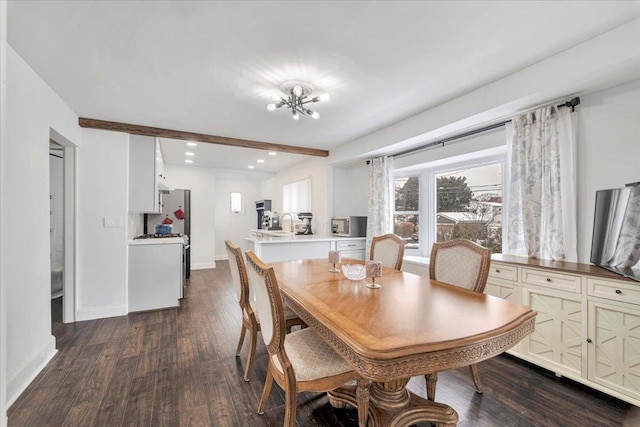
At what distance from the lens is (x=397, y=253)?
2680mm

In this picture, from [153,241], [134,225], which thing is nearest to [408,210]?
[153,241]

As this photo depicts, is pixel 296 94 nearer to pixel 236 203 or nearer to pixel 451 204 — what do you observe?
pixel 451 204

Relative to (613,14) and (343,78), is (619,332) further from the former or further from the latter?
(343,78)

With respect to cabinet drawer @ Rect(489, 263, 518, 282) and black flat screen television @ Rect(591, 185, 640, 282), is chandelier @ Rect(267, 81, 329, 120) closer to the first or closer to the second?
cabinet drawer @ Rect(489, 263, 518, 282)

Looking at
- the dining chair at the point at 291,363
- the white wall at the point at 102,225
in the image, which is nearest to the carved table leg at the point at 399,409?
the dining chair at the point at 291,363

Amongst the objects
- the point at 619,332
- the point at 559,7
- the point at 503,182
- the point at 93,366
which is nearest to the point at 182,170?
the point at 93,366

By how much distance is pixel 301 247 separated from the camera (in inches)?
167

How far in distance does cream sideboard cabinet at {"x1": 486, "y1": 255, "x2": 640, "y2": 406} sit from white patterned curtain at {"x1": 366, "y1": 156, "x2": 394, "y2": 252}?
6.22 ft

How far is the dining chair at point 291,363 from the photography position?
1337mm

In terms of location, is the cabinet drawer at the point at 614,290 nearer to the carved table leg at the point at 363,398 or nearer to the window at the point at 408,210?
the carved table leg at the point at 363,398

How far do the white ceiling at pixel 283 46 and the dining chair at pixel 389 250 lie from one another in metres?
1.39

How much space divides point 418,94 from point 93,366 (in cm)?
365

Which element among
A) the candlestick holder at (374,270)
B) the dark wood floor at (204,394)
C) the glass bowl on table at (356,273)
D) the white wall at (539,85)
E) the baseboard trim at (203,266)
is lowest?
the dark wood floor at (204,394)

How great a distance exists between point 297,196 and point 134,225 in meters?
3.00
